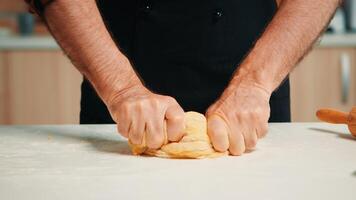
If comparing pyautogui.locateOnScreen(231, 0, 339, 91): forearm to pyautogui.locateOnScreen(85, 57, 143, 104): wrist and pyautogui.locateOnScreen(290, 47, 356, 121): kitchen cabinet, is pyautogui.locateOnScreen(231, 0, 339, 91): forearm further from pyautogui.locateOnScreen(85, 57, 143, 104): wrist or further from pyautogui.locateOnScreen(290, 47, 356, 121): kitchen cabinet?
pyautogui.locateOnScreen(290, 47, 356, 121): kitchen cabinet

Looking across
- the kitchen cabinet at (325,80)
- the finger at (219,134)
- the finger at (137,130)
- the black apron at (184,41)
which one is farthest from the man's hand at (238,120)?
the kitchen cabinet at (325,80)

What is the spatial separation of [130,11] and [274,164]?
1.91 feet

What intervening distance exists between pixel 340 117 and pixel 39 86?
1542 mm

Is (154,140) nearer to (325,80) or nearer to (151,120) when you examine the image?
(151,120)

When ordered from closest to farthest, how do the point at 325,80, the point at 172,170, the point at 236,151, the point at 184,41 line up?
the point at 172,170, the point at 236,151, the point at 184,41, the point at 325,80

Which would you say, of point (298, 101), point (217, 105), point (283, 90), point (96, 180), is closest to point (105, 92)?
point (217, 105)

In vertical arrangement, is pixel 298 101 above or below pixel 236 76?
below

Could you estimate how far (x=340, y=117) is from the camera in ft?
3.44

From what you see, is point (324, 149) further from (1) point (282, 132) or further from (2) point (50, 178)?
(2) point (50, 178)

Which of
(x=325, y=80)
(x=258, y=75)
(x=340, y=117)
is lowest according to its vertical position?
(x=325, y=80)

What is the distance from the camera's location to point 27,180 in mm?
708

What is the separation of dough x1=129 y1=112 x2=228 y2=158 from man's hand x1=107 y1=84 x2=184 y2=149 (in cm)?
1

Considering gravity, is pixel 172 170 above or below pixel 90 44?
below

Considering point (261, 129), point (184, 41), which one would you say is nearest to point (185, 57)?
point (184, 41)
